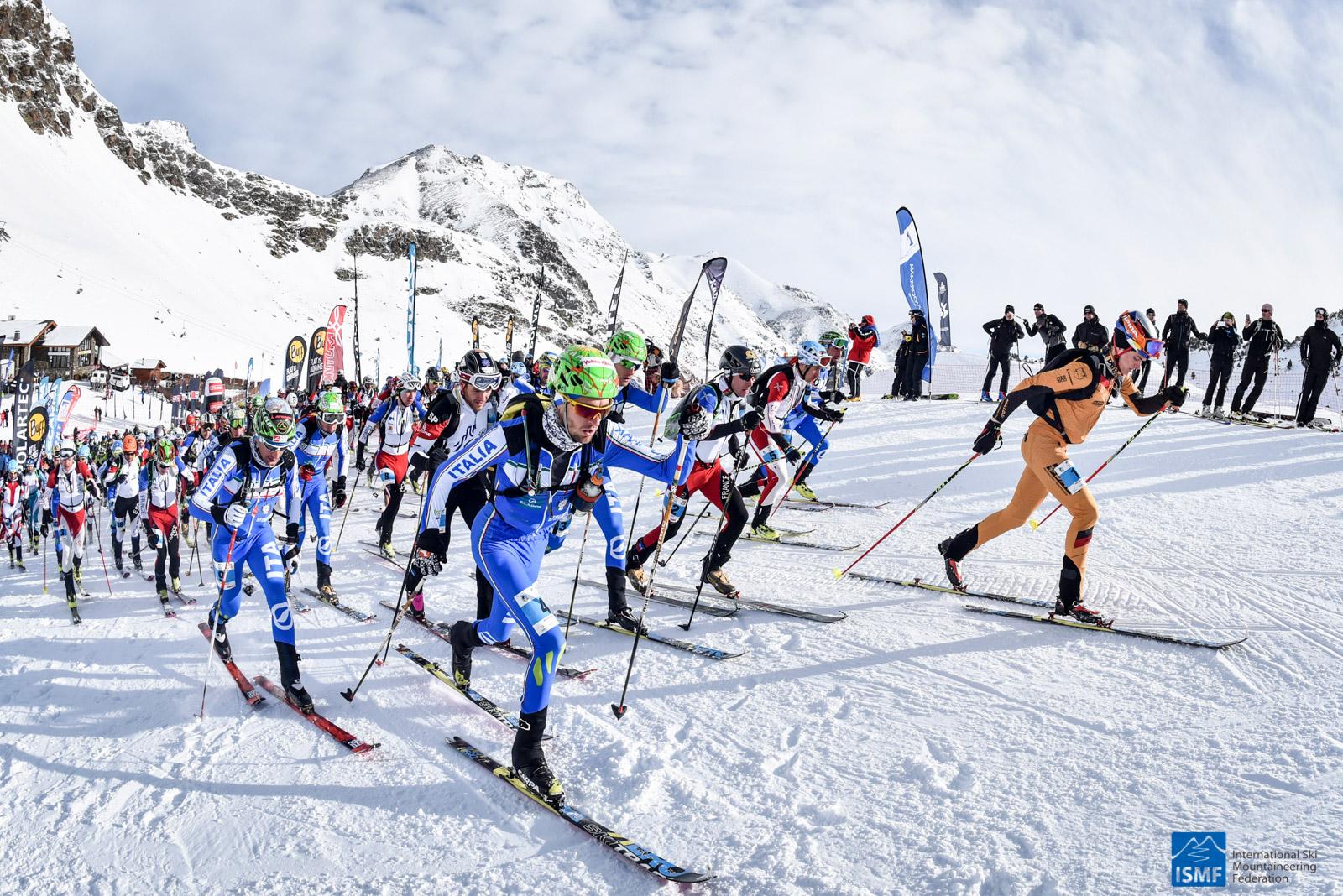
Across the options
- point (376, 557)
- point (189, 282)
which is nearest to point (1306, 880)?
point (376, 557)

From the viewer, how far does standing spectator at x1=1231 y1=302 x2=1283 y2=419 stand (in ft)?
48.4

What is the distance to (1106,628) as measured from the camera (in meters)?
6.15

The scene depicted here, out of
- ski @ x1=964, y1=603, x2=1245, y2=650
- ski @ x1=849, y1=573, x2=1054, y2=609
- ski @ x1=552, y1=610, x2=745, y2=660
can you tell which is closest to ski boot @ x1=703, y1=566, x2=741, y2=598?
ski @ x1=552, y1=610, x2=745, y2=660

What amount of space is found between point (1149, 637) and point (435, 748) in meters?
5.26

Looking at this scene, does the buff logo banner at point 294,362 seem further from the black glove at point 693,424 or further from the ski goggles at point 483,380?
the black glove at point 693,424

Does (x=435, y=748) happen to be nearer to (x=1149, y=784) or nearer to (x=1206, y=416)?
(x=1149, y=784)

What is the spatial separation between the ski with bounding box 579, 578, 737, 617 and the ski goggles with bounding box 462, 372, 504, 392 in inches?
101

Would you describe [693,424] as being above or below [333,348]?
below

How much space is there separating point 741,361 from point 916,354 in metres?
14.8

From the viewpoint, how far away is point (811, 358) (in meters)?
9.26

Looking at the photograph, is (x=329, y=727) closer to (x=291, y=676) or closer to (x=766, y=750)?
(x=291, y=676)

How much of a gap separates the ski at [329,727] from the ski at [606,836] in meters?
0.86

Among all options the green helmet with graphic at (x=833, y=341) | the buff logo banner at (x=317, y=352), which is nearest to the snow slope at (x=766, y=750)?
the green helmet with graphic at (x=833, y=341)
